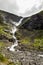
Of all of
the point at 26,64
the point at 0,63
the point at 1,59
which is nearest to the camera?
the point at 0,63

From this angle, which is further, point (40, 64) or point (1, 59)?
point (40, 64)

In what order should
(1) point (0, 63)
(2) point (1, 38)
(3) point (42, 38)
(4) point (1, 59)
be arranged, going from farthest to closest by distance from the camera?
(3) point (42, 38)
(2) point (1, 38)
(4) point (1, 59)
(1) point (0, 63)

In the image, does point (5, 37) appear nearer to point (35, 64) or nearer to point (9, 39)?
point (9, 39)

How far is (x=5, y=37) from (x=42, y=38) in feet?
121

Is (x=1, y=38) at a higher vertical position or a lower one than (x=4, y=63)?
higher

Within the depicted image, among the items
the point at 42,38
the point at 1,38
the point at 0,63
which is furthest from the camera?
the point at 42,38

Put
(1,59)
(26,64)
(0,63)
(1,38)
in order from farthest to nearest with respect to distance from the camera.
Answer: (1,38) < (26,64) < (1,59) < (0,63)

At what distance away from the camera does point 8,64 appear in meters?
55.1

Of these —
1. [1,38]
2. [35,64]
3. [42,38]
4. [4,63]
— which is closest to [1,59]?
[4,63]

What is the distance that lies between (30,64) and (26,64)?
201cm

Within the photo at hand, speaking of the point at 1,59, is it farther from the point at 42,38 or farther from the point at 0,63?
the point at 42,38

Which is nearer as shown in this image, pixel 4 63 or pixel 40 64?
pixel 4 63

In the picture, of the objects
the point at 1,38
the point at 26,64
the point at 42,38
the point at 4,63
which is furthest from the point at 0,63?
the point at 42,38

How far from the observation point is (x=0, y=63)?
53.8 m
